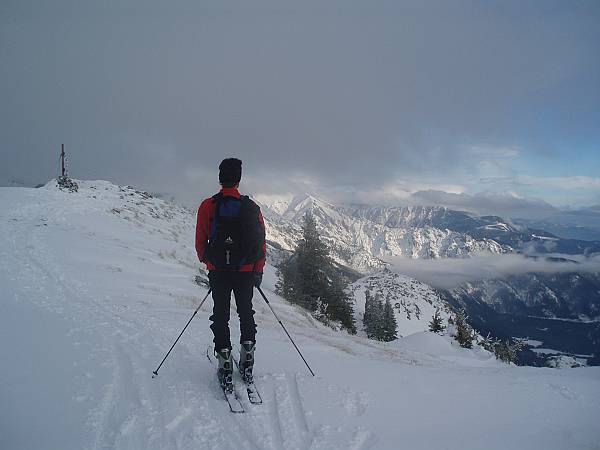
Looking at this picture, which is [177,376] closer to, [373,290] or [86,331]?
[86,331]

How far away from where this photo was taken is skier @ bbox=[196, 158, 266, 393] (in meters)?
5.50

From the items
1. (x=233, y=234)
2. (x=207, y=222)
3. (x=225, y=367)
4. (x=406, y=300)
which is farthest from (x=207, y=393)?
(x=406, y=300)

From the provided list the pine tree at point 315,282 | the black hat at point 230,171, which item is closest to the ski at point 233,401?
the black hat at point 230,171

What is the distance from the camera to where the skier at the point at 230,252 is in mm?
5504

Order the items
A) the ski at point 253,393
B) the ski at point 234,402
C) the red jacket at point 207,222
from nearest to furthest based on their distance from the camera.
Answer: the ski at point 234,402
the ski at point 253,393
the red jacket at point 207,222

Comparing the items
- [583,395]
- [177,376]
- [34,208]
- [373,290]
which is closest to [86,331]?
[177,376]

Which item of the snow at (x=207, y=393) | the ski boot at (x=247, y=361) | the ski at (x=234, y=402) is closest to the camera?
the snow at (x=207, y=393)

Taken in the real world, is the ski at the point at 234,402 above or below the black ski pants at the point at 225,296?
below

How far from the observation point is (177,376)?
19.3 ft

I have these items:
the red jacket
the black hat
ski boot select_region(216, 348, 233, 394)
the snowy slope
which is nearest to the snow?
ski boot select_region(216, 348, 233, 394)

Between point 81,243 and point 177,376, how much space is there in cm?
1488

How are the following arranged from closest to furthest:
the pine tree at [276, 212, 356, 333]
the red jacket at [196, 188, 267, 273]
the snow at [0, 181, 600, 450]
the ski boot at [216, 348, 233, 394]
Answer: the snow at [0, 181, 600, 450], the ski boot at [216, 348, 233, 394], the red jacket at [196, 188, 267, 273], the pine tree at [276, 212, 356, 333]

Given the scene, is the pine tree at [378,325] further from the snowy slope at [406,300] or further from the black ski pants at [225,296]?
the snowy slope at [406,300]

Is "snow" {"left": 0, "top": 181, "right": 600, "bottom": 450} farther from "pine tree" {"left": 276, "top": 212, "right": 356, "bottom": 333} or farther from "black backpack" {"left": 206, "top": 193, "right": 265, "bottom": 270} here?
"pine tree" {"left": 276, "top": 212, "right": 356, "bottom": 333}
